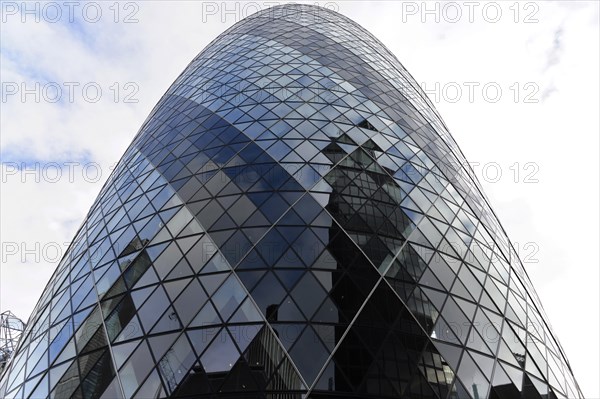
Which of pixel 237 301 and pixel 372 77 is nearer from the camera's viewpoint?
pixel 237 301

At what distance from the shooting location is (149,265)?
52.0 ft

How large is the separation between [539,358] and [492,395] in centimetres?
382

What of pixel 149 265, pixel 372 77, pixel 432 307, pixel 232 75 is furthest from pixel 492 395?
pixel 232 75

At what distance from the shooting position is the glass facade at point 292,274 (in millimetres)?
12562

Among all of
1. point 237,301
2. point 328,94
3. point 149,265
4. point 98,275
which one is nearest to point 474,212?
point 328,94

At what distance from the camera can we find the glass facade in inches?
495

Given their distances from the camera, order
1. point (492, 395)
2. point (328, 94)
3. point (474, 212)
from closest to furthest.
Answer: point (492, 395) < point (474, 212) < point (328, 94)

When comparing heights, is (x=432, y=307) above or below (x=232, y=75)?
below

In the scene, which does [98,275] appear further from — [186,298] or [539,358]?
[539,358]

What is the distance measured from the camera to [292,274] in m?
14.1

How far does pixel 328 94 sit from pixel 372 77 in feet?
16.9

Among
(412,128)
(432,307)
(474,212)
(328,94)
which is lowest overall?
(432,307)

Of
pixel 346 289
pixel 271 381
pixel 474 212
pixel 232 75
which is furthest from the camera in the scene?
pixel 232 75

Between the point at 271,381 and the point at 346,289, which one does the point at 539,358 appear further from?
the point at 271,381
